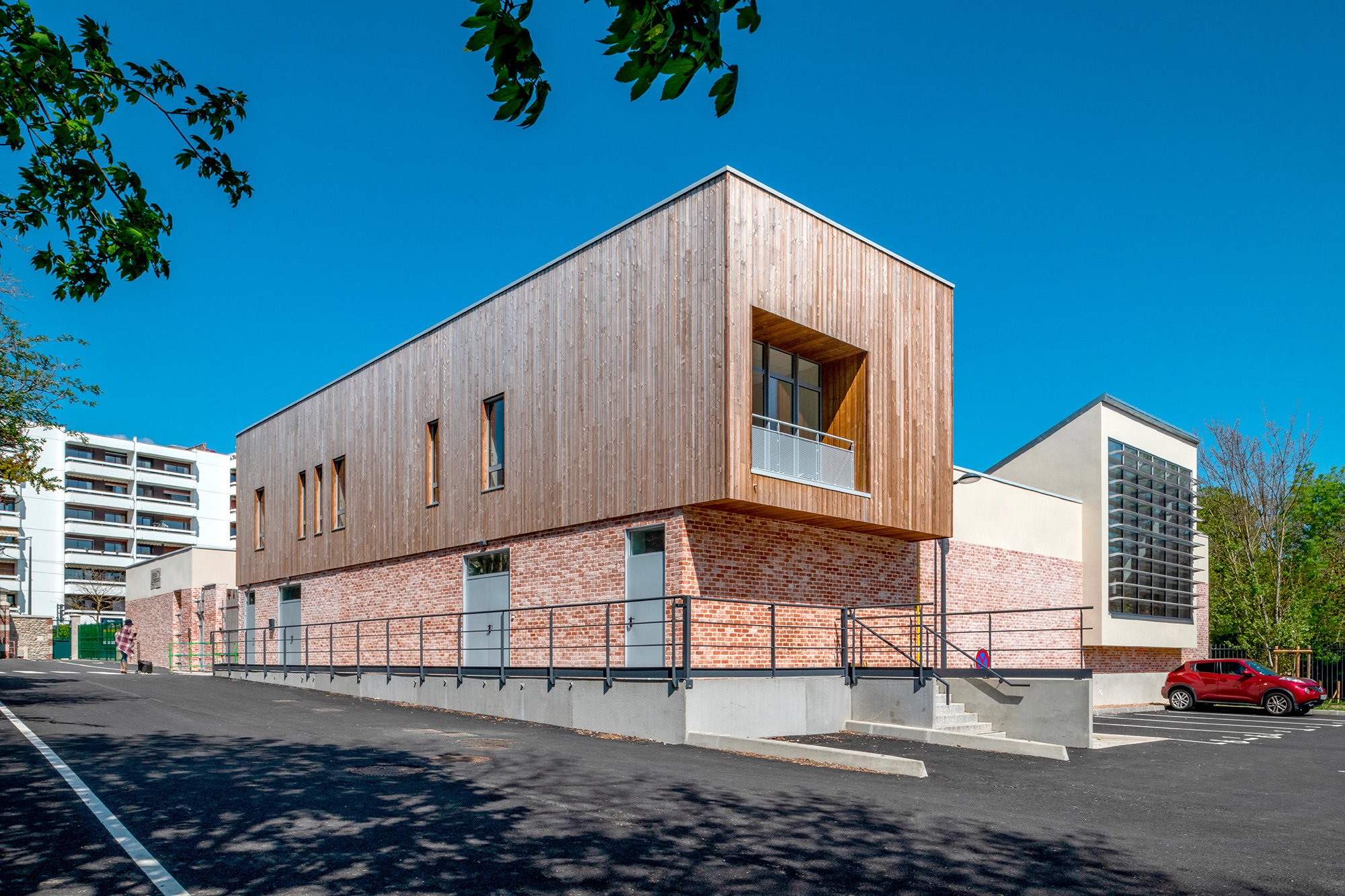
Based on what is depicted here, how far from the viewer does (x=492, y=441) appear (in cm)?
2073

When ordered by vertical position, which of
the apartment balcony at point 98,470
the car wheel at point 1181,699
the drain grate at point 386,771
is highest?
the apartment balcony at point 98,470

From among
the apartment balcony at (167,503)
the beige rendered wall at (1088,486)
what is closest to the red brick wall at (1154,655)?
the beige rendered wall at (1088,486)

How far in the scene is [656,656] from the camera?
648 inches

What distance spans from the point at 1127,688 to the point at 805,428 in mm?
16597

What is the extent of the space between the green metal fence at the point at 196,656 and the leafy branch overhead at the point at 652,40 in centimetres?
2991

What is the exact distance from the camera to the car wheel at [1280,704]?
2555 cm

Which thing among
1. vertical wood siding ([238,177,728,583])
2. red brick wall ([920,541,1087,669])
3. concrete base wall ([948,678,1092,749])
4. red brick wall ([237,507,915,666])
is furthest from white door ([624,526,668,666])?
red brick wall ([920,541,1087,669])

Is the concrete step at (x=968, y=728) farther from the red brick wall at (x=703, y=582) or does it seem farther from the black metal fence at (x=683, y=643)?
the red brick wall at (x=703, y=582)

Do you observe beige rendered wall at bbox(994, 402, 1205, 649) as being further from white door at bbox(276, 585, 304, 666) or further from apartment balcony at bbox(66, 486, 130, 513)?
apartment balcony at bbox(66, 486, 130, 513)

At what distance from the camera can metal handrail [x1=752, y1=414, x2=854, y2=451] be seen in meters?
17.1

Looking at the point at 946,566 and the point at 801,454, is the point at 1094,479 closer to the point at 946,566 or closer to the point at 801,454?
the point at 946,566

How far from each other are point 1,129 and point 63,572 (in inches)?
3184

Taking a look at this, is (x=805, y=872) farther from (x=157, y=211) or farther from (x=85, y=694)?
(x=85, y=694)

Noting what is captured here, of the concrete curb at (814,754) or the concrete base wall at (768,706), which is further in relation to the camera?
the concrete base wall at (768,706)
